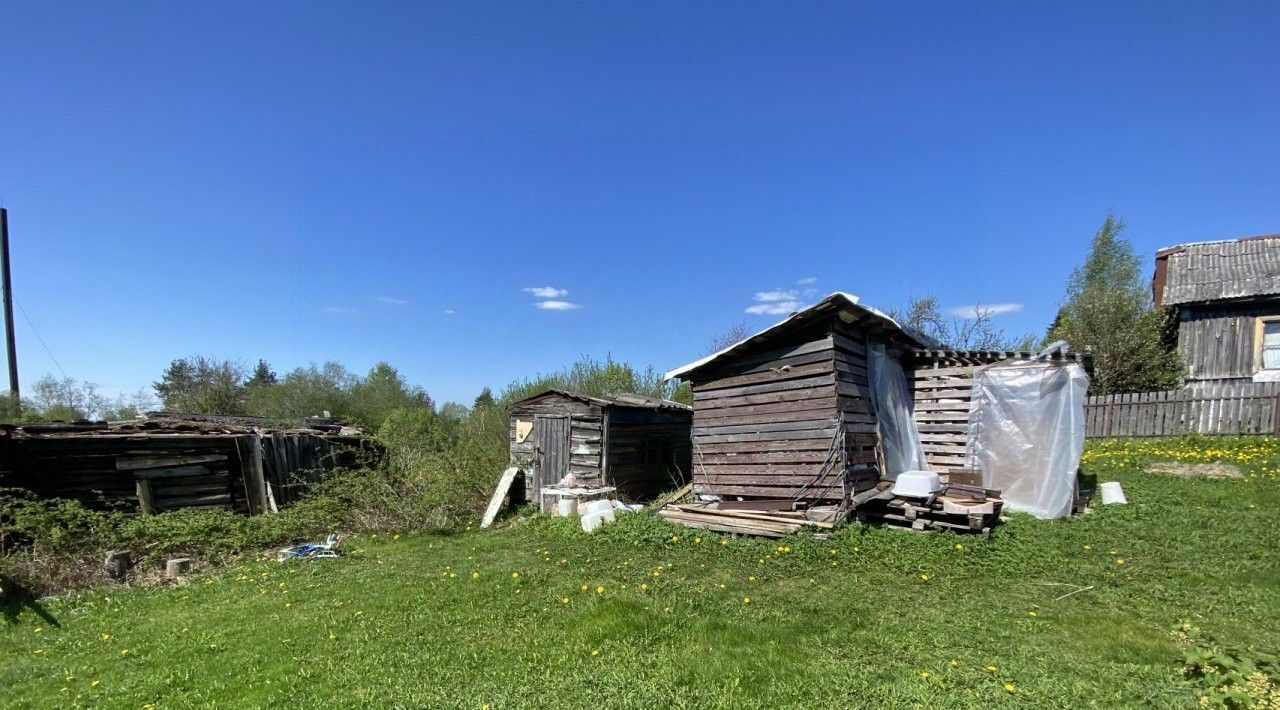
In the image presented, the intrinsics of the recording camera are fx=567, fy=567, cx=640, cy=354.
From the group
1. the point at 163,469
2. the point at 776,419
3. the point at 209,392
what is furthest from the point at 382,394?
the point at 776,419

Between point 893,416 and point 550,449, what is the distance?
7.30 metres

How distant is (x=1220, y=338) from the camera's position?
49.4 ft

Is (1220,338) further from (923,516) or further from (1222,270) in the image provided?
(923,516)

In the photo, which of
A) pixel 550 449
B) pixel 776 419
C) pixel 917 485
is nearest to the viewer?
pixel 917 485

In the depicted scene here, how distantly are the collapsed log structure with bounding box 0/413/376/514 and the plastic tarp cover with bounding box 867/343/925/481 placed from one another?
11.3m

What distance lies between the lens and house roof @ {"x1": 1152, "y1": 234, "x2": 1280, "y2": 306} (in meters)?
14.6

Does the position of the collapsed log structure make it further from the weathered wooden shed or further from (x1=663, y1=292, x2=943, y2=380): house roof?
(x1=663, y1=292, x2=943, y2=380): house roof

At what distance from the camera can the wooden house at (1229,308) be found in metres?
14.4

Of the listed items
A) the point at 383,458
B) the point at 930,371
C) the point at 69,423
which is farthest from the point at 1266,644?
the point at 69,423

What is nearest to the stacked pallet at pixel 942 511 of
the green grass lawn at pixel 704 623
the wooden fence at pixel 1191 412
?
the green grass lawn at pixel 704 623

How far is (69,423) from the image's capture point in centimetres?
1034

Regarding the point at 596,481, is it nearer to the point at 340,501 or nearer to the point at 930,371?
the point at 340,501

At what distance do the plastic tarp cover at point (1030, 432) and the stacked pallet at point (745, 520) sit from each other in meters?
3.07

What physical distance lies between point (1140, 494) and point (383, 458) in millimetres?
15071
